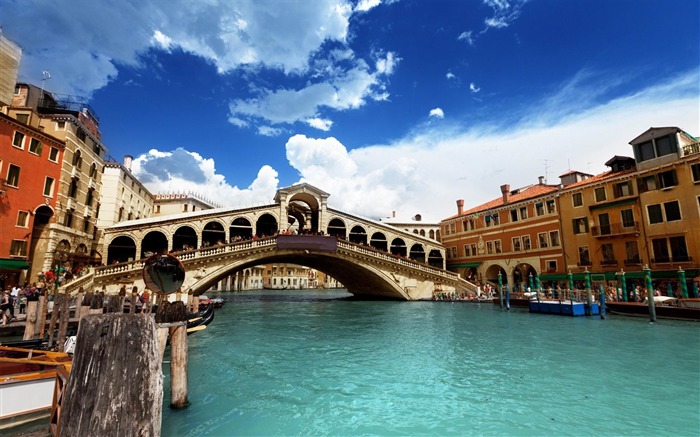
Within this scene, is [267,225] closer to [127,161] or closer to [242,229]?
[242,229]

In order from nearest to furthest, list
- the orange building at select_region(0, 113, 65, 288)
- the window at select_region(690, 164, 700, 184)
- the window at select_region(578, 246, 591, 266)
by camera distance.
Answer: the orange building at select_region(0, 113, 65, 288), the window at select_region(690, 164, 700, 184), the window at select_region(578, 246, 591, 266)

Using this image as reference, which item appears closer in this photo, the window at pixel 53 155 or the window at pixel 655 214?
the window at pixel 53 155

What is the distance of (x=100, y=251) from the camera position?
26.1m

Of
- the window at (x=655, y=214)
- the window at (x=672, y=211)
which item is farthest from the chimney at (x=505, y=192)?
the window at (x=672, y=211)

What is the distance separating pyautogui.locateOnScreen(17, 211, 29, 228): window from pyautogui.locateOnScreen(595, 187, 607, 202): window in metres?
36.1

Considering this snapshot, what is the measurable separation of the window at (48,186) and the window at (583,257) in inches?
1396

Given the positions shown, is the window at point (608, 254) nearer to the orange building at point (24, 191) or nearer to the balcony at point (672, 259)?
the balcony at point (672, 259)

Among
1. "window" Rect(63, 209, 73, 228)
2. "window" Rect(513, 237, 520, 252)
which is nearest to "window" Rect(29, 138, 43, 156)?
"window" Rect(63, 209, 73, 228)

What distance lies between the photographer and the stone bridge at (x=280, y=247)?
24219 millimetres

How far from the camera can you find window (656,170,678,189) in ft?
69.1

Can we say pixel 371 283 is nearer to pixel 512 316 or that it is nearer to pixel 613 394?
pixel 512 316

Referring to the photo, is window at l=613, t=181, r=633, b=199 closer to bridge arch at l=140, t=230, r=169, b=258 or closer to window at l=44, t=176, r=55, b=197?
bridge arch at l=140, t=230, r=169, b=258

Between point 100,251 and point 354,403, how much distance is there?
27007 millimetres

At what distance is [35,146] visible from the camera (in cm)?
1925
